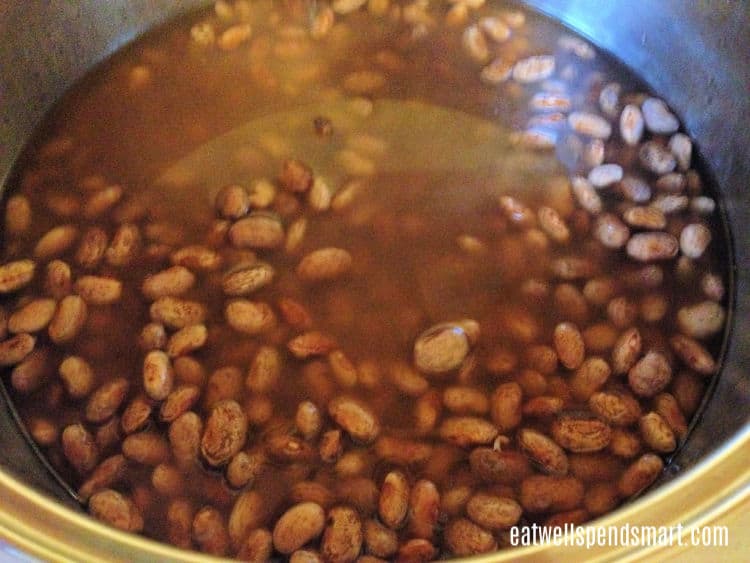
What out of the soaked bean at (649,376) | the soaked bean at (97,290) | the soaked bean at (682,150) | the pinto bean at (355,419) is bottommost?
the soaked bean at (649,376)

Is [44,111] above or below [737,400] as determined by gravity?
above

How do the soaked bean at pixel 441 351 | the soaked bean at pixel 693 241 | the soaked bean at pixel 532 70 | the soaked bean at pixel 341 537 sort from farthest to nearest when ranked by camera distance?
1. the soaked bean at pixel 532 70
2. the soaked bean at pixel 693 241
3. the soaked bean at pixel 441 351
4. the soaked bean at pixel 341 537

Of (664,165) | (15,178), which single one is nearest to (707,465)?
(664,165)

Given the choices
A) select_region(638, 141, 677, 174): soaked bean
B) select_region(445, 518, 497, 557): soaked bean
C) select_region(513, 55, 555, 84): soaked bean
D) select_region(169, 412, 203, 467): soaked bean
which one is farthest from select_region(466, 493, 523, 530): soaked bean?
select_region(513, 55, 555, 84): soaked bean

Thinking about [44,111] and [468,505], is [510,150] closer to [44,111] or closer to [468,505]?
[468,505]

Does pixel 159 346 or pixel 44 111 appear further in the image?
pixel 44 111

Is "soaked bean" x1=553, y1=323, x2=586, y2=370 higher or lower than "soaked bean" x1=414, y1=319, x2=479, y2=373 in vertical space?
lower

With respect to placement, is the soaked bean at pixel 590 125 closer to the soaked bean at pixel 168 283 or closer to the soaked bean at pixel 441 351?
the soaked bean at pixel 441 351

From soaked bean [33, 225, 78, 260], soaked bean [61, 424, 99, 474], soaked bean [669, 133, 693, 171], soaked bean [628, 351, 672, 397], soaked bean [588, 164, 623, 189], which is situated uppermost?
soaked bean [33, 225, 78, 260]

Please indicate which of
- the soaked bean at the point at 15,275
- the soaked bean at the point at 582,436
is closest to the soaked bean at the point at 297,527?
the soaked bean at the point at 582,436

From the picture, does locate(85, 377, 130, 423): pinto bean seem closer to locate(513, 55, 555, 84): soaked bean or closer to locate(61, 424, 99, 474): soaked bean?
locate(61, 424, 99, 474): soaked bean

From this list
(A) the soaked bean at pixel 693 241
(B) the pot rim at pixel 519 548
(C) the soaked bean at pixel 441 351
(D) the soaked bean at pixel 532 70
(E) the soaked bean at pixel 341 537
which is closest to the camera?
(B) the pot rim at pixel 519 548
